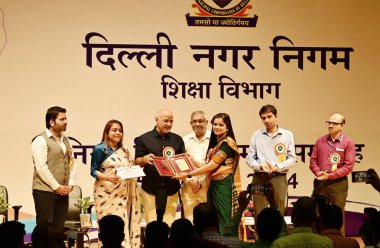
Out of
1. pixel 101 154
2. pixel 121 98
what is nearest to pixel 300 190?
pixel 121 98

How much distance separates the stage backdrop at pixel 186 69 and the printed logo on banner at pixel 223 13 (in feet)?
0.04

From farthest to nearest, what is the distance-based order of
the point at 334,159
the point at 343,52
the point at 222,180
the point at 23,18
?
1. the point at 343,52
2. the point at 23,18
3. the point at 334,159
4. the point at 222,180

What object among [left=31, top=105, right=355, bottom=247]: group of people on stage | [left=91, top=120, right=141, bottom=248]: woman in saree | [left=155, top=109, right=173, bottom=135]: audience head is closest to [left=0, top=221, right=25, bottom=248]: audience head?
[left=31, top=105, right=355, bottom=247]: group of people on stage

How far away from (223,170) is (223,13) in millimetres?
3332

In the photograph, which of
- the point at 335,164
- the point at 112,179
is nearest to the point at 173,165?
the point at 112,179

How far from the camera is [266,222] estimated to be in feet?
14.9

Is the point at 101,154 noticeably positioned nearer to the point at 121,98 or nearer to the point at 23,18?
the point at 121,98

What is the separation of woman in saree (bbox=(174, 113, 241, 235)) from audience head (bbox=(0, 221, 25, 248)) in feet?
10.2

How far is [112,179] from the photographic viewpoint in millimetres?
7293

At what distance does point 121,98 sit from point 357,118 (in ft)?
10.4

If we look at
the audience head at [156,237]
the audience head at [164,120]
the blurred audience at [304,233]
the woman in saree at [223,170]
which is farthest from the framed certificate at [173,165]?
the audience head at [156,237]

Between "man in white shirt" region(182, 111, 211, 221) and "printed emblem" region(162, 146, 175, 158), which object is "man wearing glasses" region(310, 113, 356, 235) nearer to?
"man in white shirt" region(182, 111, 211, 221)

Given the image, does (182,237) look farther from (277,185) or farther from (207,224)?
(277,185)

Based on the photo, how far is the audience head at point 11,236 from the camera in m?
4.20
